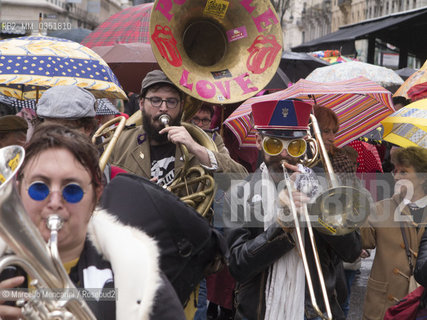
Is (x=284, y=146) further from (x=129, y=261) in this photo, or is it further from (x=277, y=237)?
(x=129, y=261)

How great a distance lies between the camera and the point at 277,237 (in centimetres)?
317

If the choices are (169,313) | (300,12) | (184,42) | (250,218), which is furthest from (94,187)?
(300,12)

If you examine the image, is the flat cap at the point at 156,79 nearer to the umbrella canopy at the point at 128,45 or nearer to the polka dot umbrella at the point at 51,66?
the polka dot umbrella at the point at 51,66

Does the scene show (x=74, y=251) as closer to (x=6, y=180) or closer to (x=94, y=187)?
(x=94, y=187)

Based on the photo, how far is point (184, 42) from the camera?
4246 mm

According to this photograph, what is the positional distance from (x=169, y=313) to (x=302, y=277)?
1.30 meters

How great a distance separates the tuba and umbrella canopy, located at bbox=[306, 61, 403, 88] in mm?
5483

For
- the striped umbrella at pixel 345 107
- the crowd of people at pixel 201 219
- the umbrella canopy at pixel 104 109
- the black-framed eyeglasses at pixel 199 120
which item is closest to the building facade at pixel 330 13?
the umbrella canopy at pixel 104 109

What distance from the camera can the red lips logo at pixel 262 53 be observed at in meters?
4.31

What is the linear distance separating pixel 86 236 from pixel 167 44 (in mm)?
2160

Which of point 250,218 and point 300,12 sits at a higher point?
point 250,218

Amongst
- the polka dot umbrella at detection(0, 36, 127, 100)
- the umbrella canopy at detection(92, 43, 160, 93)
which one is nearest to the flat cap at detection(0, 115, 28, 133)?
the polka dot umbrella at detection(0, 36, 127, 100)

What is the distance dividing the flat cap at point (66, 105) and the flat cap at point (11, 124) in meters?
0.42

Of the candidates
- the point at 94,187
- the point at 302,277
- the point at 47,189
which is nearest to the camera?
the point at 47,189
